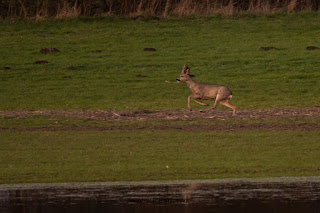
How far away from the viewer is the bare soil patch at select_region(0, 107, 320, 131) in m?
18.8

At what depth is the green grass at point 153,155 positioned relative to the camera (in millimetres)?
13055

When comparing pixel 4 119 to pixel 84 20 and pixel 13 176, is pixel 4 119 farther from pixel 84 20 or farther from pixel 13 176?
pixel 84 20

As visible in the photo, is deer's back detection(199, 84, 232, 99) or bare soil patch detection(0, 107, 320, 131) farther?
deer's back detection(199, 84, 232, 99)

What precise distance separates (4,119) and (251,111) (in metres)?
6.49

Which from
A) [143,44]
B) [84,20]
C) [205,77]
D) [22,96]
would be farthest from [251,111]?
[84,20]

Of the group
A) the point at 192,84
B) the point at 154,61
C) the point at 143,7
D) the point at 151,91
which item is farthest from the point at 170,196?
the point at 143,7

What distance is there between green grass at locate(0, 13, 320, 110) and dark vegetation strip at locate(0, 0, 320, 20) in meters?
1.03

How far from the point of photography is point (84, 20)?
36.5 metres

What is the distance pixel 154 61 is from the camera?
29422 millimetres

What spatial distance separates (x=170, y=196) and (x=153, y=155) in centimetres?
391

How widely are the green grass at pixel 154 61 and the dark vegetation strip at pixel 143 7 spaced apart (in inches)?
40.4

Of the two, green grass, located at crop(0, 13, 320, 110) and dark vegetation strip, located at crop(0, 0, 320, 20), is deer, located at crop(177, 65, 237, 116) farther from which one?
dark vegetation strip, located at crop(0, 0, 320, 20)

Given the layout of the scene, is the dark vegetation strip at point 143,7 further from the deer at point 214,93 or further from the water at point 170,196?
the water at point 170,196

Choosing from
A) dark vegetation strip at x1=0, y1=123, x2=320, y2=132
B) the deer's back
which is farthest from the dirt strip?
dark vegetation strip at x1=0, y1=123, x2=320, y2=132
